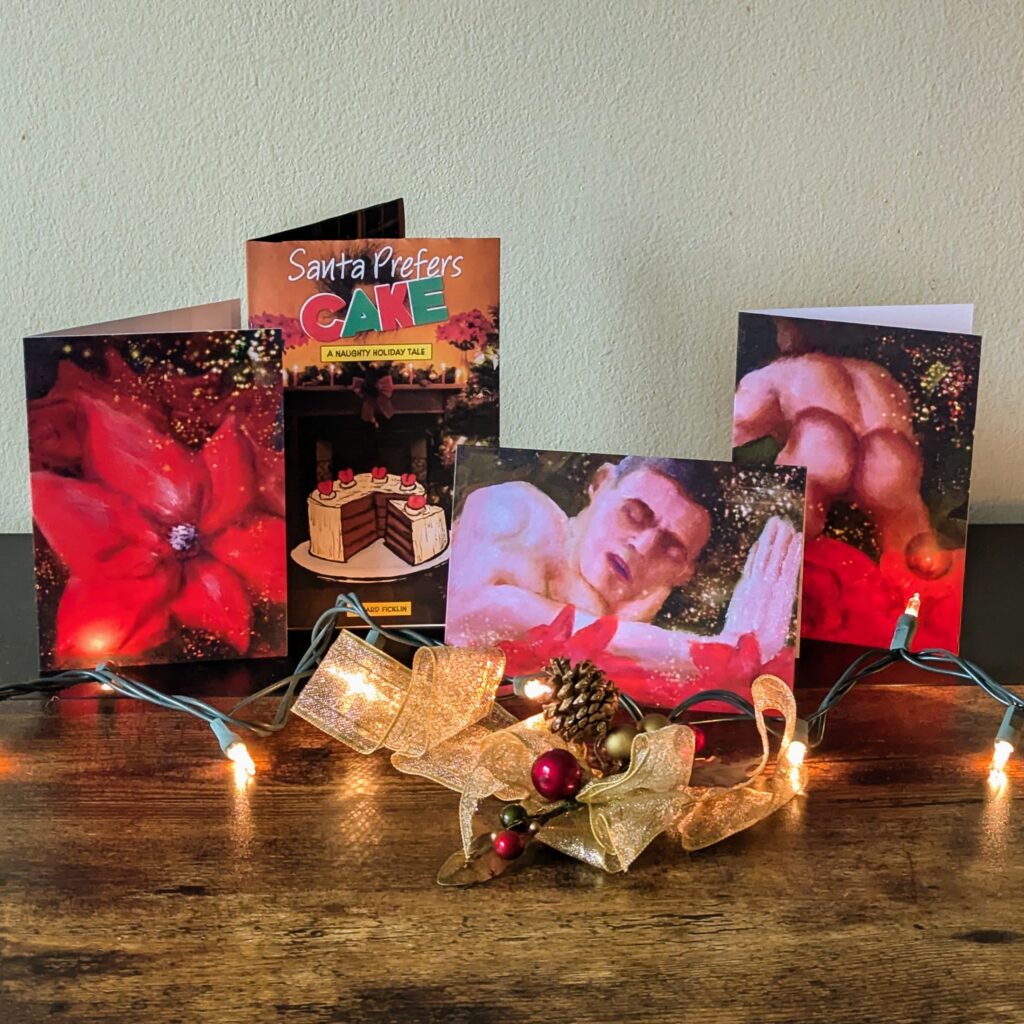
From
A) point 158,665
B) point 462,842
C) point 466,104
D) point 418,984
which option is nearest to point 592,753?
point 462,842

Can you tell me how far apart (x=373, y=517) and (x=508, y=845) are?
1.17ft

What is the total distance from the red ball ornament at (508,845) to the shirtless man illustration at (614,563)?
0.73 ft

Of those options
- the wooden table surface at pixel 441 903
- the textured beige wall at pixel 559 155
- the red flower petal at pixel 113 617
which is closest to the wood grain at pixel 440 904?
the wooden table surface at pixel 441 903

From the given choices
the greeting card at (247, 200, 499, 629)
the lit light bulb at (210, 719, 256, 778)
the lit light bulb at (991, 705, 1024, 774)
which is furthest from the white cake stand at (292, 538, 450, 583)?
the lit light bulb at (991, 705, 1024, 774)

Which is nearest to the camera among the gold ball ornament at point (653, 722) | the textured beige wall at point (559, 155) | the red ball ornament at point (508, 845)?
the red ball ornament at point (508, 845)

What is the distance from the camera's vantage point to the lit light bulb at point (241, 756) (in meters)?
0.75

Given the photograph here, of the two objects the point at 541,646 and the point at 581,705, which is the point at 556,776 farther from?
the point at 541,646

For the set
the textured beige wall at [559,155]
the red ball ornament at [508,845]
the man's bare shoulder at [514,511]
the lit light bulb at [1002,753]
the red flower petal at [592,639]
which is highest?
the textured beige wall at [559,155]

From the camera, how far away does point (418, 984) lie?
56 centimetres

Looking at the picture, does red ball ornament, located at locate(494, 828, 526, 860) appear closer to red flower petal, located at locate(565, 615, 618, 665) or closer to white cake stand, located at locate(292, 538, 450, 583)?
red flower petal, located at locate(565, 615, 618, 665)

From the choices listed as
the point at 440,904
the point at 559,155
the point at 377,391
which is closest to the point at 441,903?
the point at 440,904

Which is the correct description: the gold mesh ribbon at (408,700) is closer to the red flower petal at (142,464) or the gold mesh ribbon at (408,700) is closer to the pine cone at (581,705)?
the pine cone at (581,705)

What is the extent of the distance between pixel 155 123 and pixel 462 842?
0.67 meters

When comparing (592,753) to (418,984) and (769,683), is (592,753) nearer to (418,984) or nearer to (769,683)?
(769,683)
